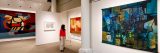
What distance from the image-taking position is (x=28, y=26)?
32.5 ft

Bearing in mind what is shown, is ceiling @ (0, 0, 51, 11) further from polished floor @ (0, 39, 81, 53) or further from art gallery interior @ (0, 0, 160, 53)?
polished floor @ (0, 39, 81, 53)

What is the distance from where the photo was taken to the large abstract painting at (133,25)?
2779 mm

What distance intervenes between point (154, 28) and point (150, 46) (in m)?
0.46

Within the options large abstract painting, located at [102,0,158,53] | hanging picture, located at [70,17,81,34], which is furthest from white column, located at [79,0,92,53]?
hanging picture, located at [70,17,81,34]

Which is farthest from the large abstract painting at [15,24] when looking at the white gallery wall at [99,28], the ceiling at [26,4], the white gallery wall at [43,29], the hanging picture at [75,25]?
the white gallery wall at [99,28]

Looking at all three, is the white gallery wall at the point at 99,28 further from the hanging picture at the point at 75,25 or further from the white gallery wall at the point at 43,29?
the white gallery wall at the point at 43,29

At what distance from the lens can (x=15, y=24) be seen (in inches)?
360

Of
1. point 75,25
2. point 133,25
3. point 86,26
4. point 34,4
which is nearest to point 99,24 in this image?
point 86,26

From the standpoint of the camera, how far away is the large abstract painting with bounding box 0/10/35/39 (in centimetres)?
848

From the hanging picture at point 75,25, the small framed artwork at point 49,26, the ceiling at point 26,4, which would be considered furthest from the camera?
the ceiling at point 26,4

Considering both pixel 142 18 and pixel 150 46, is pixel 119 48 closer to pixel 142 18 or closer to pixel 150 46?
pixel 150 46

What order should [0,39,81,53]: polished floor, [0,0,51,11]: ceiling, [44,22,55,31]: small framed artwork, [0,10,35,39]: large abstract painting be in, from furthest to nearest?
[0,10,35,39]: large abstract painting < [0,0,51,11]: ceiling < [44,22,55,31]: small framed artwork < [0,39,81,53]: polished floor

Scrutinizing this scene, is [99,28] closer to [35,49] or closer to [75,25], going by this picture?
[35,49]

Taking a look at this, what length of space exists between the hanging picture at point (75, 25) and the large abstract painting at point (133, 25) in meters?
3.67
